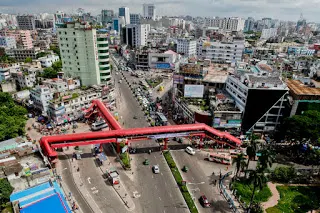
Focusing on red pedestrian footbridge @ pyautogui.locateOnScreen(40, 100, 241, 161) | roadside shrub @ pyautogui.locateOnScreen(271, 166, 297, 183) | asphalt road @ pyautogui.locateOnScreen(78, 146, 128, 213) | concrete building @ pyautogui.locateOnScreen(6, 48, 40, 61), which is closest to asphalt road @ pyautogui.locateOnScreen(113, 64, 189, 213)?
asphalt road @ pyautogui.locateOnScreen(78, 146, 128, 213)

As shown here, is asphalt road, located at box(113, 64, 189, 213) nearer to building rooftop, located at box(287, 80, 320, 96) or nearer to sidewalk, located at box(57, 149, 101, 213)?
sidewalk, located at box(57, 149, 101, 213)

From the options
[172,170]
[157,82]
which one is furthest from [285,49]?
[172,170]

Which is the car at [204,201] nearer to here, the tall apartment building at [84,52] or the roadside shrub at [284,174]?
the roadside shrub at [284,174]

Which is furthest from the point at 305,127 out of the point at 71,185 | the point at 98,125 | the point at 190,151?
the point at 98,125

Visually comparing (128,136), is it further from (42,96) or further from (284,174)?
(284,174)

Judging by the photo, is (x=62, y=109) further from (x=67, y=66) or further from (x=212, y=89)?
(x=212, y=89)
